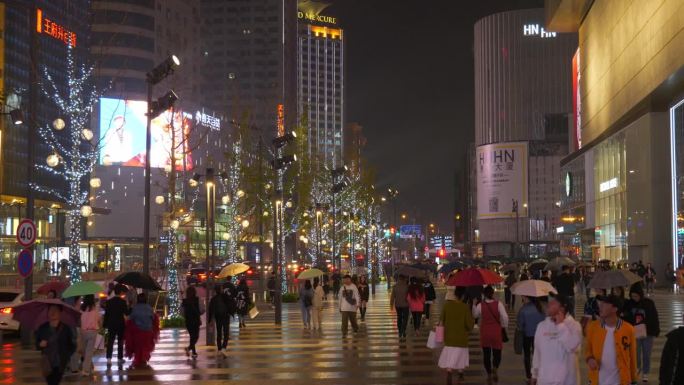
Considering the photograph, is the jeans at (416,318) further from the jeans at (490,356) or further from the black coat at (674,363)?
the black coat at (674,363)

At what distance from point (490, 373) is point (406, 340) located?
25.8 ft

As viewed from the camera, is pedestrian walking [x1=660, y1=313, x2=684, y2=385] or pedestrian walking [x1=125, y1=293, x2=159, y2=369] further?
pedestrian walking [x1=125, y1=293, x2=159, y2=369]

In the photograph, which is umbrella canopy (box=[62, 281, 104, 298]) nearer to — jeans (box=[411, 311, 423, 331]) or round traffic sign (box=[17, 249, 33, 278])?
round traffic sign (box=[17, 249, 33, 278])

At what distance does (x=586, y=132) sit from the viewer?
84750 mm

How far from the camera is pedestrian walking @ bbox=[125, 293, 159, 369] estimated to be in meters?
18.6

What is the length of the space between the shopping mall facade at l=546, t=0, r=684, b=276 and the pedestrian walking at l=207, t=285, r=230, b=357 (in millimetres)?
33438

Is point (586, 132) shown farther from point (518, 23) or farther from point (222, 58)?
point (222, 58)

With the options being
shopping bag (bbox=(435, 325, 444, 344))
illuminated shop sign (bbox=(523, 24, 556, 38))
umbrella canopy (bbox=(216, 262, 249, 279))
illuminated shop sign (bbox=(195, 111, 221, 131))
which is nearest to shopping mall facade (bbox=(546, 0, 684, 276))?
umbrella canopy (bbox=(216, 262, 249, 279))

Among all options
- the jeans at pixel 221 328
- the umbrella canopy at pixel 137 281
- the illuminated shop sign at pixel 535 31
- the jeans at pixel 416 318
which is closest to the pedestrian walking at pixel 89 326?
→ the umbrella canopy at pixel 137 281

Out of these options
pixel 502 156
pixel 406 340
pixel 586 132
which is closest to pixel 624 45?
pixel 586 132

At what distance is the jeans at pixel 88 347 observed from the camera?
17.5 meters

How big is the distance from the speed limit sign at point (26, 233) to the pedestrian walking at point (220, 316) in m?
4.50

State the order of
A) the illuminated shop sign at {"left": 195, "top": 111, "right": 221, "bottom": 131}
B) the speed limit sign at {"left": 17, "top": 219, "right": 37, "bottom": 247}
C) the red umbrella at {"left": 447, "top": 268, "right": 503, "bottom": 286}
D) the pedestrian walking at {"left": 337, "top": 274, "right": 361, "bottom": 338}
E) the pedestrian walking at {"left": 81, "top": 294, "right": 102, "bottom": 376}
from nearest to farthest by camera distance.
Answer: the pedestrian walking at {"left": 81, "top": 294, "right": 102, "bottom": 376}
the red umbrella at {"left": 447, "top": 268, "right": 503, "bottom": 286}
the speed limit sign at {"left": 17, "top": 219, "right": 37, "bottom": 247}
the pedestrian walking at {"left": 337, "top": 274, "right": 361, "bottom": 338}
the illuminated shop sign at {"left": 195, "top": 111, "right": 221, "bottom": 131}

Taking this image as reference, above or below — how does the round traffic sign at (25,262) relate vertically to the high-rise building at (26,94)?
below
